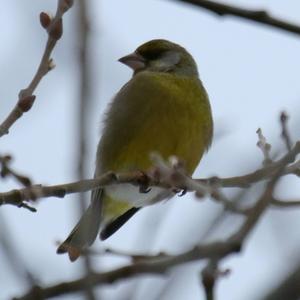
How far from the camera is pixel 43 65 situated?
8.23 ft

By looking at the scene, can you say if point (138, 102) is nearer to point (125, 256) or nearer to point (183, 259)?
point (125, 256)

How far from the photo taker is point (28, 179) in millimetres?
2494

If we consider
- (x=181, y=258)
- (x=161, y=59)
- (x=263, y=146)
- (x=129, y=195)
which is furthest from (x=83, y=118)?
(x=161, y=59)

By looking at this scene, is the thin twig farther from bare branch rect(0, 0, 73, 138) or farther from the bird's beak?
the bird's beak

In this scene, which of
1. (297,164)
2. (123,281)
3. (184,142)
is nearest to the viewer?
(123,281)

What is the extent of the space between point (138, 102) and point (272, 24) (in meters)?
3.47

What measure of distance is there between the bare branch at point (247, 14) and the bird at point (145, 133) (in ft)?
9.84

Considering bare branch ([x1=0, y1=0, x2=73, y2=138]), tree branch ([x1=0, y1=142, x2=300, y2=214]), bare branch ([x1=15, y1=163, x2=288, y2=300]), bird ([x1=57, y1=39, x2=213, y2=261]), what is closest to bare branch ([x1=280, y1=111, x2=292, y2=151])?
tree branch ([x1=0, y1=142, x2=300, y2=214])

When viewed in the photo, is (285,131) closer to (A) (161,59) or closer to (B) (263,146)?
(B) (263,146)

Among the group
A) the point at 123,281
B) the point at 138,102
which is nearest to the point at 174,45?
the point at 138,102

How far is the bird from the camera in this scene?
195 inches

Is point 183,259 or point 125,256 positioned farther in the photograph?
point 125,256

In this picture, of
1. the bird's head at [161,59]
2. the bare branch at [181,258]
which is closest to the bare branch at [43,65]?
the bare branch at [181,258]

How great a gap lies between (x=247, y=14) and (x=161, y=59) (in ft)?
14.2
